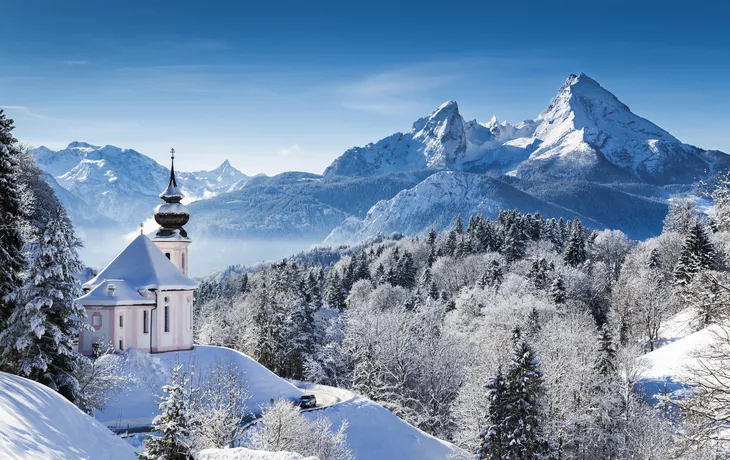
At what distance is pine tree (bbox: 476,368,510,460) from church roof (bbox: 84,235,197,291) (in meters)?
20.8

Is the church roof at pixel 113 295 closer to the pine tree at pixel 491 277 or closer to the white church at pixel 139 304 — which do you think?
the white church at pixel 139 304

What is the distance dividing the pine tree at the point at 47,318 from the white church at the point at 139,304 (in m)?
12.7

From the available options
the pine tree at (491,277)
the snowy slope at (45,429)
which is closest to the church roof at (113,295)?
the snowy slope at (45,429)

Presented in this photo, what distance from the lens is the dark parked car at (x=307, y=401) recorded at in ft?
128

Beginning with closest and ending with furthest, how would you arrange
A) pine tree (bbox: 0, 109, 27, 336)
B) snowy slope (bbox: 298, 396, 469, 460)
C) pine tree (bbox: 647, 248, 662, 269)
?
pine tree (bbox: 0, 109, 27, 336) < snowy slope (bbox: 298, 396, 469, 460) < pine tree (bbox: 647, 248, 662, 269)

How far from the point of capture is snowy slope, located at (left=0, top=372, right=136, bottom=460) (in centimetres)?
1448

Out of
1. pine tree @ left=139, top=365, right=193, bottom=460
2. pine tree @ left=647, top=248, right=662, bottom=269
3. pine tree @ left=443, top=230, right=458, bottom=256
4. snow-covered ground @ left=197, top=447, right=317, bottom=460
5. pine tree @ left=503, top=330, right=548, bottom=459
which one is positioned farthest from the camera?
pine tree @ left=443, top=230, right=458, bottom=256

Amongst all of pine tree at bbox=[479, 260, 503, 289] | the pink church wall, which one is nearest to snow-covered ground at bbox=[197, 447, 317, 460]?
the pink church wall

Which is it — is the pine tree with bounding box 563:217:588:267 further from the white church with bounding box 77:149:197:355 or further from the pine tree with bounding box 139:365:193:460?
the pine tree with bounding box 139:365:193:460

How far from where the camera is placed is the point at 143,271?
138 ft

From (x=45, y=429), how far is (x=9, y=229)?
1162 cm

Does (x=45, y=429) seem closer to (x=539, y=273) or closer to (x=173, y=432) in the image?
(x=173, y=432)

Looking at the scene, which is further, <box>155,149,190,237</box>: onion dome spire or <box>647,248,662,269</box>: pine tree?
<box>647,248,662,269</box>: pine tree

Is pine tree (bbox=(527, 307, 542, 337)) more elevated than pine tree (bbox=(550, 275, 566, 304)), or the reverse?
pine tree (bbox=(550, 275, 566, 304))
